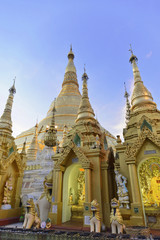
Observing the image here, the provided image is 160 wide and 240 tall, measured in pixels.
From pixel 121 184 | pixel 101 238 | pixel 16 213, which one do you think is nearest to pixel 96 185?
pixel 121 184

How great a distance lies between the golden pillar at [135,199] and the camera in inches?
247

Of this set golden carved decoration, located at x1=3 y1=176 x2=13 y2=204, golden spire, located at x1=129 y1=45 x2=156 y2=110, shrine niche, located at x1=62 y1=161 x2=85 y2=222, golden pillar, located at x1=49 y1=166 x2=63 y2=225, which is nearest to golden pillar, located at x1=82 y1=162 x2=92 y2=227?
shrine niche, located at x1=62 y1=161 x2=85 y2=222

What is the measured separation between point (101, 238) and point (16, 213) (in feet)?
26.3

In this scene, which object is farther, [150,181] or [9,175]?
[9,175]

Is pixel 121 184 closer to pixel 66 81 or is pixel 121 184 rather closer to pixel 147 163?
pixel 147 163

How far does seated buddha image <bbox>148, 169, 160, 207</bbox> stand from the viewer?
24.3 ft

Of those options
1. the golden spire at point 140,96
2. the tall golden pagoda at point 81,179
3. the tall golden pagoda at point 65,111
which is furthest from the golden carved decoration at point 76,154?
the tall golden pagoda at point 65,111

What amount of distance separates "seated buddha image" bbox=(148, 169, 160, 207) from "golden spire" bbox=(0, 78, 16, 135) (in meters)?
10.7

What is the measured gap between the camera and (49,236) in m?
4.27

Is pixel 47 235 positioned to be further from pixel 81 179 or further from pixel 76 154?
pixel 81 179

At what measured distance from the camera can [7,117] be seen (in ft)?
41.7

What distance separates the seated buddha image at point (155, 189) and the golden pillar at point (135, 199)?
1277 mm

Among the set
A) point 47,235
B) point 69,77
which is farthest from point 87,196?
point 69,77

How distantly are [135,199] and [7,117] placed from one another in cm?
1126
